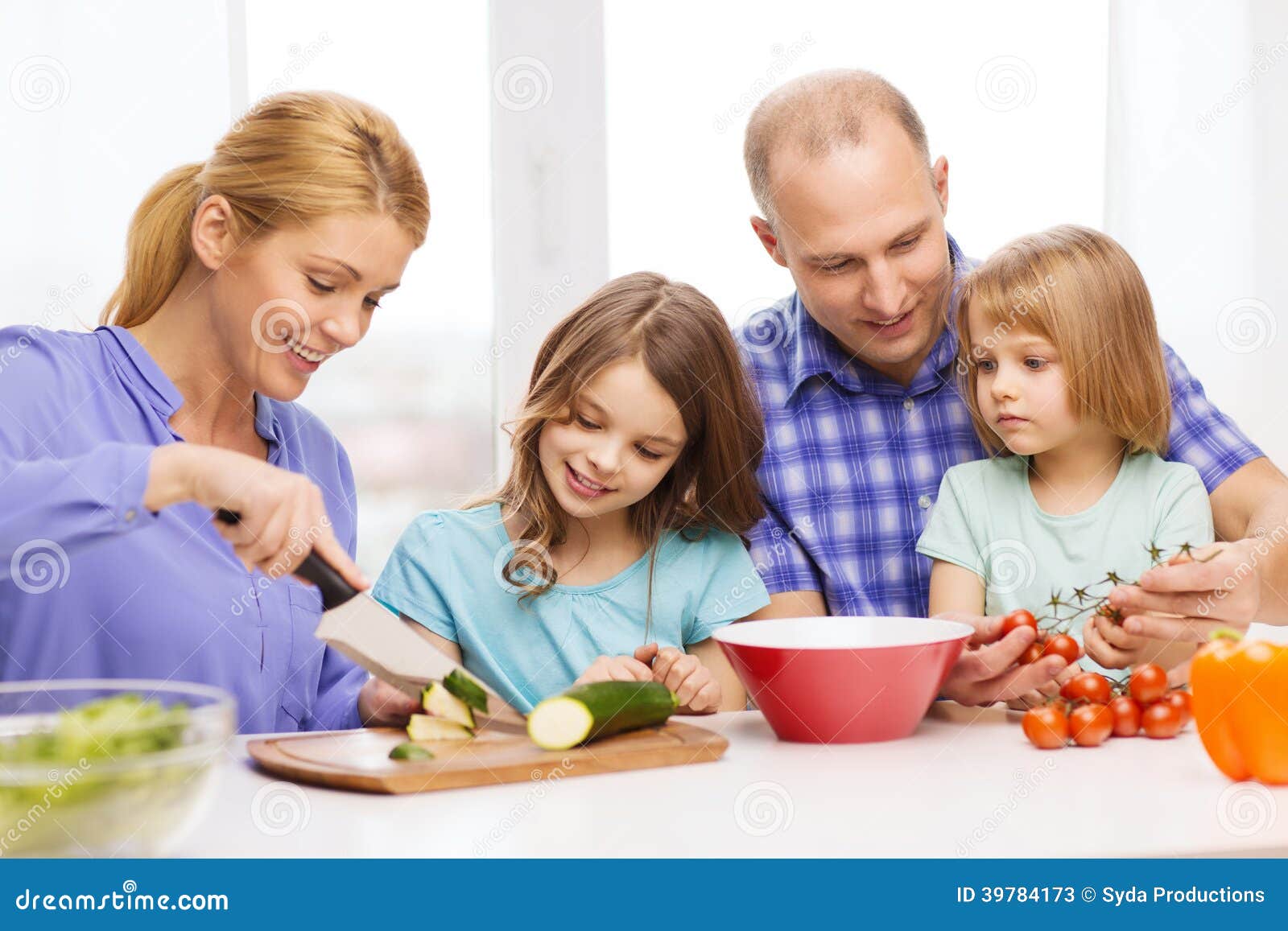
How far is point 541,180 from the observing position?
117 inches

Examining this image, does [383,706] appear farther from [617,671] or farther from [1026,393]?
[1026,393]

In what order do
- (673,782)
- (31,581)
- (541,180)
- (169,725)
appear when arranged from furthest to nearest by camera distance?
1. (541,180)
2. (31,581)
3. (673,782)
4. (169,725)

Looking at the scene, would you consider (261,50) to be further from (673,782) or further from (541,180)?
(673,782)

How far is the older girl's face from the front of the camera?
180cm

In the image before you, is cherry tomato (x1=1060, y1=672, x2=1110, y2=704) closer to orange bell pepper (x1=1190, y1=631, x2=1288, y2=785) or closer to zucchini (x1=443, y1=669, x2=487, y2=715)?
orange bell pepper (x1=1190, y1=631, x2=1288, y2=785)

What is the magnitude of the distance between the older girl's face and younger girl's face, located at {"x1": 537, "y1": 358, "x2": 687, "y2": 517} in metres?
0.37

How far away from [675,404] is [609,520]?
31cm

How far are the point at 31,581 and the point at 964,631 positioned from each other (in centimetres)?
135

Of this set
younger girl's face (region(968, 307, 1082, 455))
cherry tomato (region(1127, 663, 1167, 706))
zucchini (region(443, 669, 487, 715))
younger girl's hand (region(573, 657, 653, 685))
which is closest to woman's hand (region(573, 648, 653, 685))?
younger girl's hand (region(573, 657, 653, 685))

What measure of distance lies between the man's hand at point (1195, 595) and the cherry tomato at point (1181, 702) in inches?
3.0

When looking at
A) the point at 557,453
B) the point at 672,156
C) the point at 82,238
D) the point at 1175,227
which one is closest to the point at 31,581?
the point at 557,453

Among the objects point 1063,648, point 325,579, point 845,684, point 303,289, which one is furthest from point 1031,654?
point 303,289

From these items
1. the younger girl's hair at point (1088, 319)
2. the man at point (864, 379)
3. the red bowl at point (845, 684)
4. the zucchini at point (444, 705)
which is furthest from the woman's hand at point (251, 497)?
the younger girl's hair at point (1088, 319)

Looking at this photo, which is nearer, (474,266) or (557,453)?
(557,453)
